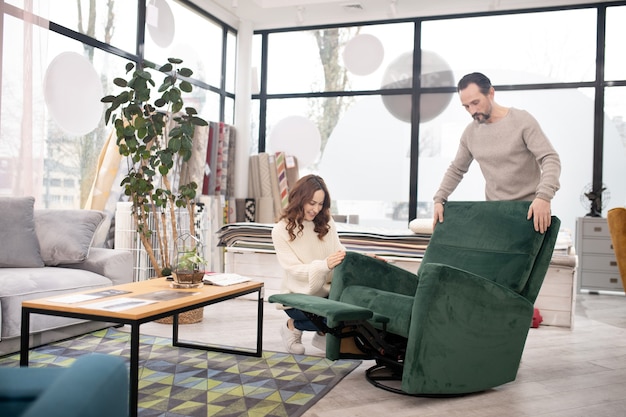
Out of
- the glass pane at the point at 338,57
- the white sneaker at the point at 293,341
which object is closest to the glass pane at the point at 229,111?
the glass pane at the point at 338,57

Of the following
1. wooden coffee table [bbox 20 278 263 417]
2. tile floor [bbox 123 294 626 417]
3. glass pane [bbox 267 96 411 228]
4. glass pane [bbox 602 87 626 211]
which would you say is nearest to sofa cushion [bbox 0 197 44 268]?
tile floor [bbox 123 294 626 417]

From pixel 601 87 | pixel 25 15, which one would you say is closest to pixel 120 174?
pixel 25 15

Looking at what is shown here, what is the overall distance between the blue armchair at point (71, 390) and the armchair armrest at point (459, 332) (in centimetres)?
149

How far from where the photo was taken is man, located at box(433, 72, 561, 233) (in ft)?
9.16

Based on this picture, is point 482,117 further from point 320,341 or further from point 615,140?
point 615,140

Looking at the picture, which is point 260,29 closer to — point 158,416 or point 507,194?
point 507,194

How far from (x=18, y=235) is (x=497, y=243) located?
2.58 meters

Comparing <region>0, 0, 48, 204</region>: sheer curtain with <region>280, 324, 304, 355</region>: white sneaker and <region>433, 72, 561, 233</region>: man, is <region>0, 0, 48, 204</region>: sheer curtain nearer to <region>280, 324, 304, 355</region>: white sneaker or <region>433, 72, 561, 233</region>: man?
<region>280, 324, 304, 355</region>: white sneaker

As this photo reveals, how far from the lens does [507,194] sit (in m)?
2.95

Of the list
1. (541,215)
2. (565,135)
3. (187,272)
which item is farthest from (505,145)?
(565,135)

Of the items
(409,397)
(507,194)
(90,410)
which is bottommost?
(409,397)

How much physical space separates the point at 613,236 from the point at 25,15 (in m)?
4.19

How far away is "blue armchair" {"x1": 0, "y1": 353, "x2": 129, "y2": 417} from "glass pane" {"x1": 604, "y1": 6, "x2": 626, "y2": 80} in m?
6.22

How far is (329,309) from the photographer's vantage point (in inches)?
90.2
